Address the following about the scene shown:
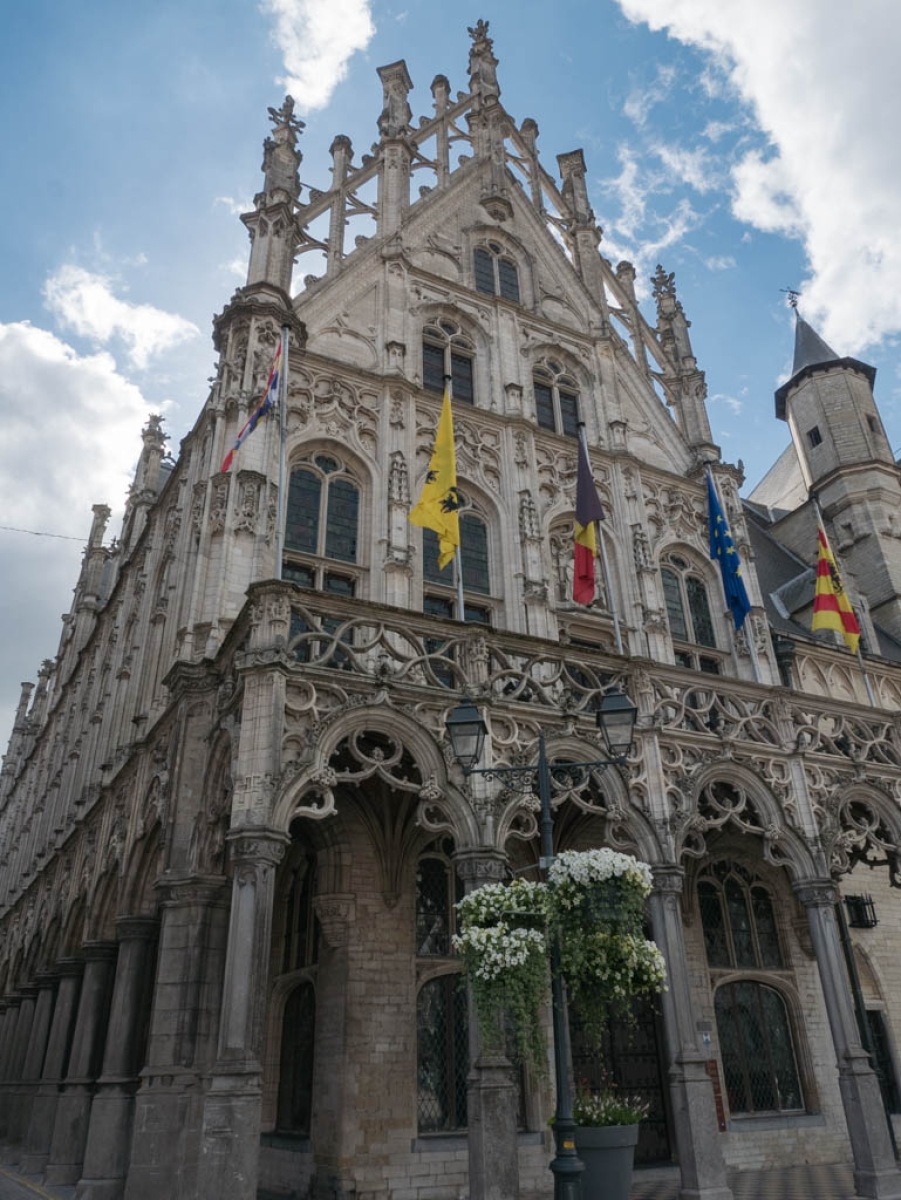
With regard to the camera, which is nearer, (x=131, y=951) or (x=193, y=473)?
(x=131, y=951)

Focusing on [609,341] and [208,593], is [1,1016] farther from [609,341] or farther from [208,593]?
[609,341]

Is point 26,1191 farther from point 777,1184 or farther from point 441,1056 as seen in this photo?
point 777,1184

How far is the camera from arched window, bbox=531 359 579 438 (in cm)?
2256

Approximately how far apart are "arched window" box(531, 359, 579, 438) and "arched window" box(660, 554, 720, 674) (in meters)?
4.21

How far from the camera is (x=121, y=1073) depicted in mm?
13742

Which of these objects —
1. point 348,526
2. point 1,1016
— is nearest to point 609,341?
point 348,526

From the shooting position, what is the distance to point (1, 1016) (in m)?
30.5

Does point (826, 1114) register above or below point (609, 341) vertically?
below

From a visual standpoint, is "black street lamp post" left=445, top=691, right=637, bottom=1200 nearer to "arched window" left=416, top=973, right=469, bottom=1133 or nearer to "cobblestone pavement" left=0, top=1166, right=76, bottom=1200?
"arched window" left=416, top=973, right=469, bottom=1133

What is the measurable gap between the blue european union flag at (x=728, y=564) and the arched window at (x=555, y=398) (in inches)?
173

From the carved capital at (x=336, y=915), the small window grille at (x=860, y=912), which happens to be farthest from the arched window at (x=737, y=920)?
the carved capital at (x=336, y=915)

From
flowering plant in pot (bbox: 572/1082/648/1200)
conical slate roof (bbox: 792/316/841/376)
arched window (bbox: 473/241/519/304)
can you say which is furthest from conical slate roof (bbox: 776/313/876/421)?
flowering plant in pot (bbox: 572/1082/648/1200)

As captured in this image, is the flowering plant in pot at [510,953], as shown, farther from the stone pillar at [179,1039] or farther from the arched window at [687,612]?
the arched window at [687,612]

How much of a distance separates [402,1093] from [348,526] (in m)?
10.2
